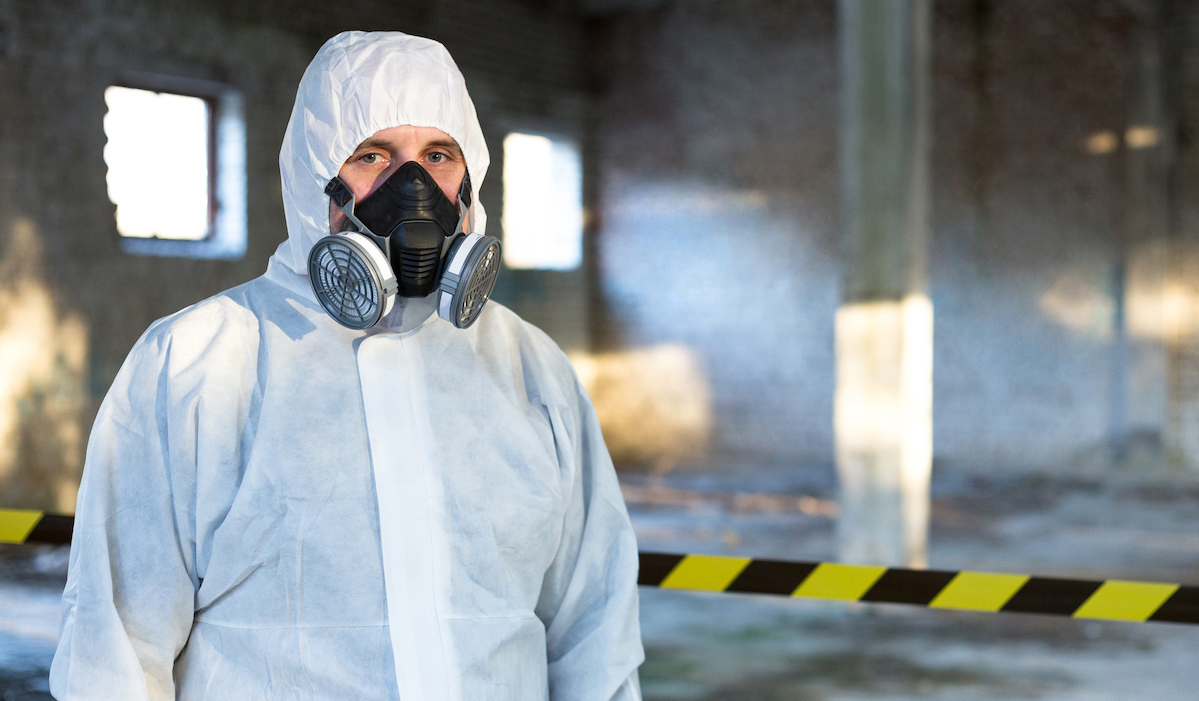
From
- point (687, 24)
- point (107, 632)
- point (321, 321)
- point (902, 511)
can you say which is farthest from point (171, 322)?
point (687, 24)

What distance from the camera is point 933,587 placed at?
2.35 m

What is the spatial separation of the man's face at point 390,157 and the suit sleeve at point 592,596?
33 cm

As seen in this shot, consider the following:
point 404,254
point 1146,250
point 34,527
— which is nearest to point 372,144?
point 404,254

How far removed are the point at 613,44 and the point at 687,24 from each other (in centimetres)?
73

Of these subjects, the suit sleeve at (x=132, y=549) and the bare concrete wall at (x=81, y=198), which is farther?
the bare concrete wall at (x=81, y=198)

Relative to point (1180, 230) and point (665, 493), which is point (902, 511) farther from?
point (1180, 230)

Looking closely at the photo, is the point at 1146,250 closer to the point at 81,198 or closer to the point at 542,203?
the point at 542,203

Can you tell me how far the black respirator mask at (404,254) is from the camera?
122cm

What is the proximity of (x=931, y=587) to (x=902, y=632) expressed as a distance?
8.41 ft

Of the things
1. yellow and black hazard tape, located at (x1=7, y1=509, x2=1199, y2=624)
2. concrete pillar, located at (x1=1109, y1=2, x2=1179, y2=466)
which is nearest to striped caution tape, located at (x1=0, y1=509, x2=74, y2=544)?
yellow and black hazard tape, located at (x1=7, y1=509, x2=1199, y2=624)

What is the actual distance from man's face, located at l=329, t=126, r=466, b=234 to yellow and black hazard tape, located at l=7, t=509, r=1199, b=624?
1.31 metres

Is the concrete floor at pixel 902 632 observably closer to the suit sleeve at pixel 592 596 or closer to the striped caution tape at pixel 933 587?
the striped caution tape at pixel 933 587

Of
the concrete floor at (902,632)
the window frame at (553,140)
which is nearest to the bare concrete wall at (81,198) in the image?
A: the concrete floor at (902,632)

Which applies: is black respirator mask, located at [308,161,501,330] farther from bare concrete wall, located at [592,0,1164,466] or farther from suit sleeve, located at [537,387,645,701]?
bare concrete wall, located at [592,0,1164,466]
